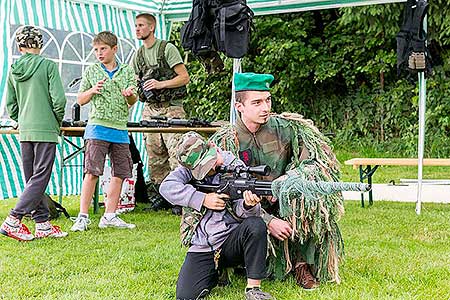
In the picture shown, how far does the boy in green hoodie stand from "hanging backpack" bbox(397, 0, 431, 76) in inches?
126

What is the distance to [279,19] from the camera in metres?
14.2

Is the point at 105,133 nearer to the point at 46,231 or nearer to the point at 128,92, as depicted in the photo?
the point at 128,92

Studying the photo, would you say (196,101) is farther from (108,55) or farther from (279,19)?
(108,55)

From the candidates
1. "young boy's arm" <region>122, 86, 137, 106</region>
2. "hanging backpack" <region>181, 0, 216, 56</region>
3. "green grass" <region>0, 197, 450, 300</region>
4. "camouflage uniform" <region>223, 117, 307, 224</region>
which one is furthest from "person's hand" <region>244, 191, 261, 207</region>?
"young boy's arm" <region>122, 86, 137, 106</region>

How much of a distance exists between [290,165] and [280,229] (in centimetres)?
40

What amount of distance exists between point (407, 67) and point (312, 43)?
8.06 metres

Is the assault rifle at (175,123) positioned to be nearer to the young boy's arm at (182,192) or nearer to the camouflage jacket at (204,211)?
the camouflage jacket at (204,211)

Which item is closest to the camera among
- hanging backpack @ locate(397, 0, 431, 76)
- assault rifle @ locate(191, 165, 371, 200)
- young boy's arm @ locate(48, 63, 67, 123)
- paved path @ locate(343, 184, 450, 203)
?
assault rifle @ locate(191, 165, 371, 200)

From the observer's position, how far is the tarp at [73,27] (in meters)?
6.79

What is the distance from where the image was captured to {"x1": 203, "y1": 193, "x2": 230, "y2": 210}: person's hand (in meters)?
3.56

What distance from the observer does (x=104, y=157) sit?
5805 millimetres

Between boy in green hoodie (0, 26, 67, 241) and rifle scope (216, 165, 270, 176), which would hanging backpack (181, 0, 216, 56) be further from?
rifle scope (216, 165, 270, 176)

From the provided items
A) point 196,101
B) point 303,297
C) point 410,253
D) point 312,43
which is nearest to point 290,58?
point 312,43

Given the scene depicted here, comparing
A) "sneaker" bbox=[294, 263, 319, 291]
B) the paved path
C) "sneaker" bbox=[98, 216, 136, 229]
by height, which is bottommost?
the paved path
